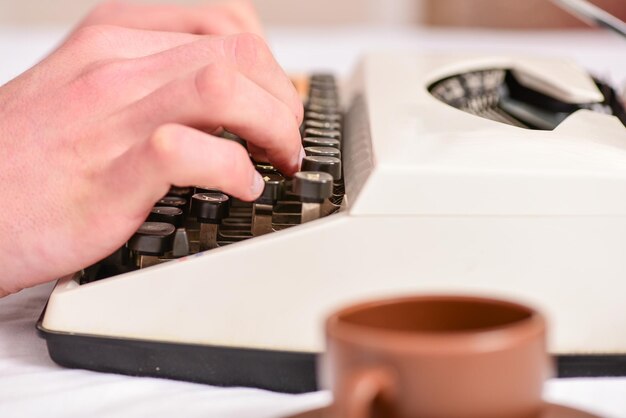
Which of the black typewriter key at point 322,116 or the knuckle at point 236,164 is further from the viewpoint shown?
the black typewriter key at point 322,116

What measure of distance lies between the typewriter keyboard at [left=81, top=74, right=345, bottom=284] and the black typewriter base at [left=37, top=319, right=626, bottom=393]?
0.06 m

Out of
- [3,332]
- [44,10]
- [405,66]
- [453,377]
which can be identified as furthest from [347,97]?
[44,10]

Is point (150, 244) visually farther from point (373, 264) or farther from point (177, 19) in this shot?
point (177, 19)

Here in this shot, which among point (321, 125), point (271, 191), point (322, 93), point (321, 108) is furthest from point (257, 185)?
point (322, 93)

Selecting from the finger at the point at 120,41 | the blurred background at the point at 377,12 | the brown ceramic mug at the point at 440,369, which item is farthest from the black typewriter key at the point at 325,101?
the blurred background at the point at 377,12

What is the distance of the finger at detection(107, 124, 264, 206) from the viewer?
2.15 ft

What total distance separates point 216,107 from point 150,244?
0.11 meters

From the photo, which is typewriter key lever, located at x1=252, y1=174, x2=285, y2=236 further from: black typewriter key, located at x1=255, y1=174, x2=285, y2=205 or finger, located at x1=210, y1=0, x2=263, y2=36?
finger, located at x1=210, y1=0, x2=263, y2=36

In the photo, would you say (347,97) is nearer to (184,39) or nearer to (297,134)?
(184,39)

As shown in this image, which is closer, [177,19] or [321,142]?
[321,142]

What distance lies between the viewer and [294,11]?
3.52 meters

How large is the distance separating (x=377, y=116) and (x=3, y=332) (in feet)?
1.19

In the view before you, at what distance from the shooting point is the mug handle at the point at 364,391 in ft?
1.35

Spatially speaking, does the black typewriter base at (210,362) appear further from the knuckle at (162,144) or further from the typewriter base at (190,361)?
the knuckle at (162,144)
